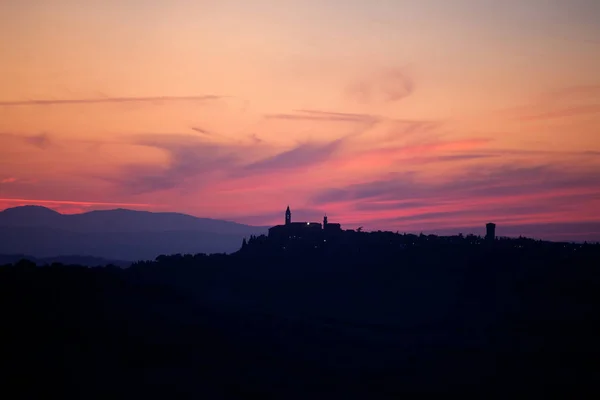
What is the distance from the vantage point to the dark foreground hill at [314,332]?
5638 centimetres

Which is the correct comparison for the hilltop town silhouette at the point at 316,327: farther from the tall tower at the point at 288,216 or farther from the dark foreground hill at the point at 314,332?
the tall tower at the point at 288,216

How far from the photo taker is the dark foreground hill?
56375mm

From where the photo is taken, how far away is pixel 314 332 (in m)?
77.7

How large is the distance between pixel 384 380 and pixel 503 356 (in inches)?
530

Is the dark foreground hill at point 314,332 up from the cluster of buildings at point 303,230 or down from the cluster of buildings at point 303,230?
down

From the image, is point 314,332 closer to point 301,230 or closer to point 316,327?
A: point 316,327

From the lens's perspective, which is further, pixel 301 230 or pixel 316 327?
pixel 301 230

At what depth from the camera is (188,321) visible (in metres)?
71.7

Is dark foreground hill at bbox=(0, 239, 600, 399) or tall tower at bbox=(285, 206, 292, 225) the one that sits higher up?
tall tower at bbox=(285, 206, 292, 225)

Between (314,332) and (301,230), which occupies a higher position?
(301,230)

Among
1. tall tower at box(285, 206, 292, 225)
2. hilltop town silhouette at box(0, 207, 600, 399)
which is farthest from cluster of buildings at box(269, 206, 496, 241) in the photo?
hilltop town silhouette at box(0, 207, 600, 399)

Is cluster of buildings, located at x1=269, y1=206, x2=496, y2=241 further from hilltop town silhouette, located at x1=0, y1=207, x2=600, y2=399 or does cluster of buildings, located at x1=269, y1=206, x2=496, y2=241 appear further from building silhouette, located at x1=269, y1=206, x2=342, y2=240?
hilltop town silhouette, located at x1=0, y1=207, x2=600, y2=399

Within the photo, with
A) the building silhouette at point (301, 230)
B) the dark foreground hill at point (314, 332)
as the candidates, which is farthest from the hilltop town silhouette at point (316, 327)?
the building silhouette at point (301, 230)

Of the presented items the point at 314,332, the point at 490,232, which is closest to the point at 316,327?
the point at 314,332
